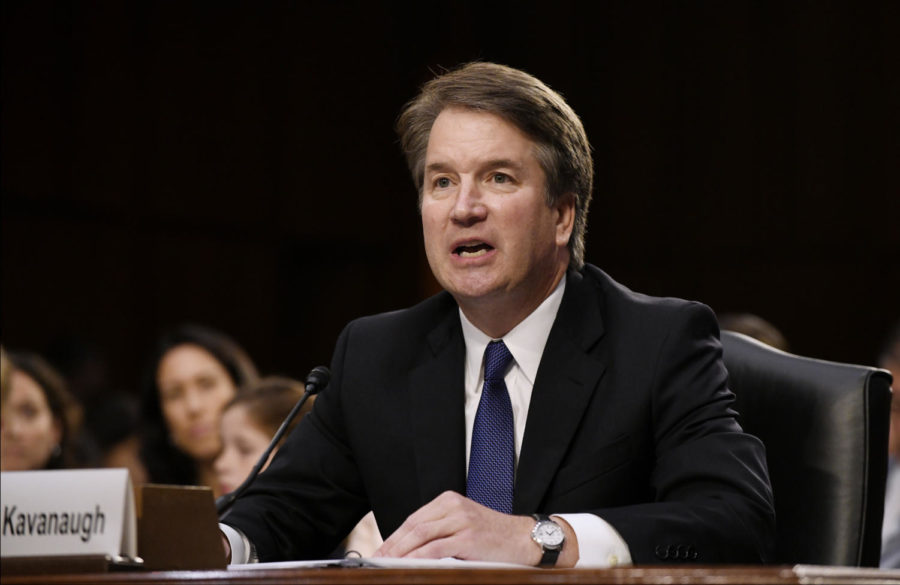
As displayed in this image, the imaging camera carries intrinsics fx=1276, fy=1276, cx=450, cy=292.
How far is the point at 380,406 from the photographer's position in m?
2.24

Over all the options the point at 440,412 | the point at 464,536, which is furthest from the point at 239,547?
the point at 464,536

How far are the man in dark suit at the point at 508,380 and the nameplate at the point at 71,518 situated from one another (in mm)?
649

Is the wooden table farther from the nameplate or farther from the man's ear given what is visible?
the man's ear

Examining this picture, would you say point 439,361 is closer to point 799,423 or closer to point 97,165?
point 799,423

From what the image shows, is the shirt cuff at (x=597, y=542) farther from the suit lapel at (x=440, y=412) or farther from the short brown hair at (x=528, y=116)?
the short brown hair at (x=528, y=116)

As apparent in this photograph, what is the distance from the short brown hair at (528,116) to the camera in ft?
7.15

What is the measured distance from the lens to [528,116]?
7.14ft

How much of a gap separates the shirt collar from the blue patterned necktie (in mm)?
45

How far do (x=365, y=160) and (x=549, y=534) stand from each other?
651cm

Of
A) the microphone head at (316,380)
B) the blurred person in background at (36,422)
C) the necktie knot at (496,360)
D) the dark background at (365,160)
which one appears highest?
the dark background at (365,160)

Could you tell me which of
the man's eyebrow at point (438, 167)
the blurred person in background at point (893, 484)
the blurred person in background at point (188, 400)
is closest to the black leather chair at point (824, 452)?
the man's eyebrow at point (438, 167)

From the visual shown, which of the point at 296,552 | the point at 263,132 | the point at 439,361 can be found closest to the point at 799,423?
the point at 439,361

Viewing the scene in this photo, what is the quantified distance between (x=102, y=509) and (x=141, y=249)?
595 centimetres

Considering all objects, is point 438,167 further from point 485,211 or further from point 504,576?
point 504,576
